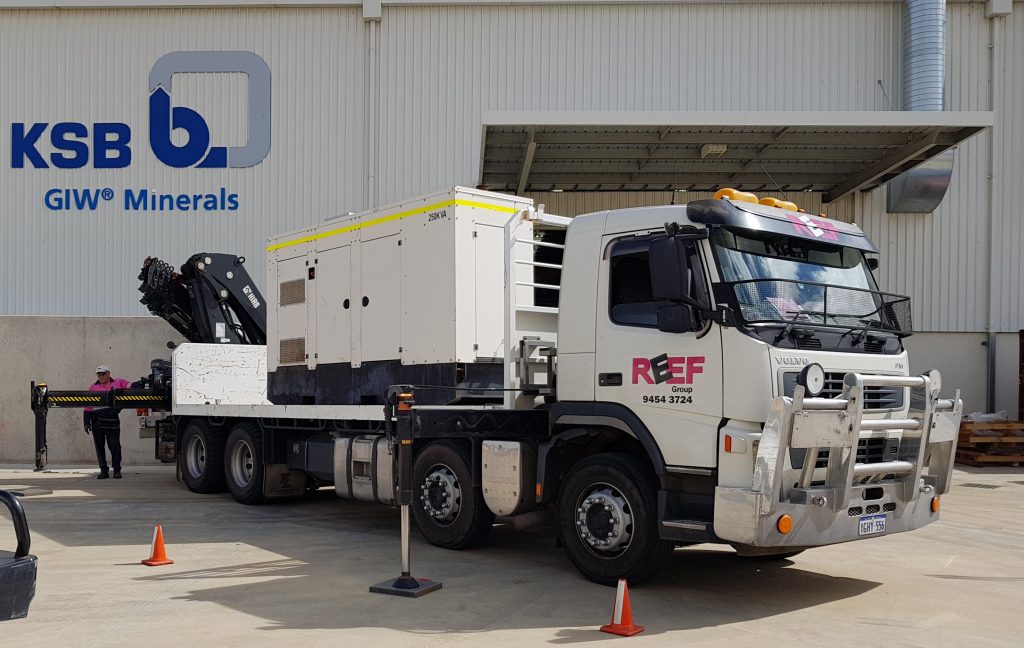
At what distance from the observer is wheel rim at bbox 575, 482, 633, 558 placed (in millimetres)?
7547

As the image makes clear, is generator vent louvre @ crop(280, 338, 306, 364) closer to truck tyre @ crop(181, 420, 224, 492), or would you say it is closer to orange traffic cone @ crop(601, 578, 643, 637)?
truck tyre @ crop(181, 420, 224, 492)

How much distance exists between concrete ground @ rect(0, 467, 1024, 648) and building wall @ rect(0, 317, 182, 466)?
7986 mm

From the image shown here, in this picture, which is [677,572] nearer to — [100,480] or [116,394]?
[116,394]

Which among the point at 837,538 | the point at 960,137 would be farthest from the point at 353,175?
the point at 837,538

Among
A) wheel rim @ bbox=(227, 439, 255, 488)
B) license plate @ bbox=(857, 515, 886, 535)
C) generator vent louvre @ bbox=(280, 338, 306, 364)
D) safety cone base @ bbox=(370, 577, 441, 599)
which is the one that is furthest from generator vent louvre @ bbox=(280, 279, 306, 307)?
license plate @ bbox=(857, 515, 886, 535)

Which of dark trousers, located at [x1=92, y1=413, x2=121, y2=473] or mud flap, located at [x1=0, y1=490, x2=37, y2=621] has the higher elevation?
mud flap, located at [x1=0, y1=490, x2=37, y2=621]

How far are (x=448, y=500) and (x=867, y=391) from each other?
4.15 meters

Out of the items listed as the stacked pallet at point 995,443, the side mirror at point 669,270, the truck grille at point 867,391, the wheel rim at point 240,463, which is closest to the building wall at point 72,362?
the wheel rim at point 240,463

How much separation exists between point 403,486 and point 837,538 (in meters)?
3.30

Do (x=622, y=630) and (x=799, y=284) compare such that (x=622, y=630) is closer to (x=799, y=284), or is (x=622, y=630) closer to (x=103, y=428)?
(x=799, y=284)

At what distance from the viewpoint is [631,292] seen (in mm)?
7812

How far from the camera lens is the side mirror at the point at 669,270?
7039 millimetres

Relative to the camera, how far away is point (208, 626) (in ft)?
21.8

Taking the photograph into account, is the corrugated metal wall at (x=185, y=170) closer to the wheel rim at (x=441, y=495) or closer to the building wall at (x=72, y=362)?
the building wall at (x=72, y=362)
